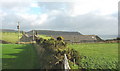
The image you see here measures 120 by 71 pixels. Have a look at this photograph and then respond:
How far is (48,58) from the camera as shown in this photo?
8.59 metres

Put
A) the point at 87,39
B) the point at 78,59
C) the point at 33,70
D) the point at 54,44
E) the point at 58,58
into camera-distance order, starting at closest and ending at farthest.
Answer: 1. the point at 58,58
2. the point at 54,44
3. the point at 78,59
4. the point at 33,70
5. the point at 87,39

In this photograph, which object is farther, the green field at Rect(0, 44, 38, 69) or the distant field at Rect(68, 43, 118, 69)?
the green field at Rect(0, 44, 38, 69)

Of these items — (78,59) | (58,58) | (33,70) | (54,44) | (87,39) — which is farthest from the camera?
(87,39)

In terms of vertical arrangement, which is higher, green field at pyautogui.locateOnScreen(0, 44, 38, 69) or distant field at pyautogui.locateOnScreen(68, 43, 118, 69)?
distant field at pyautogui.locateOnScreen(68, 43, 118, 69)

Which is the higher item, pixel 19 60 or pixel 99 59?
pixel 99 59

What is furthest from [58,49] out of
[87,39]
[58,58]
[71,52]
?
[87,39]

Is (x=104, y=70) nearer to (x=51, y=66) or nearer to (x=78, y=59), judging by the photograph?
(x=78, y=59)

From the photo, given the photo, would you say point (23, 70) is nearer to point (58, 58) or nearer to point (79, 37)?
point (58, 58)

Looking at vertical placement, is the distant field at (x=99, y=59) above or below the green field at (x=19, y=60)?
above

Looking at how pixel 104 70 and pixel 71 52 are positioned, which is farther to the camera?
pixel 71 52

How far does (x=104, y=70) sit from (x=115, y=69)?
0.56 m

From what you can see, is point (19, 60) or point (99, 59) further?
point (19, 60)

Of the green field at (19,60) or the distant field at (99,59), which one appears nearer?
the distant field at (99,59)

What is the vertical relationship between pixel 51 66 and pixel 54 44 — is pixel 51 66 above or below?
below
